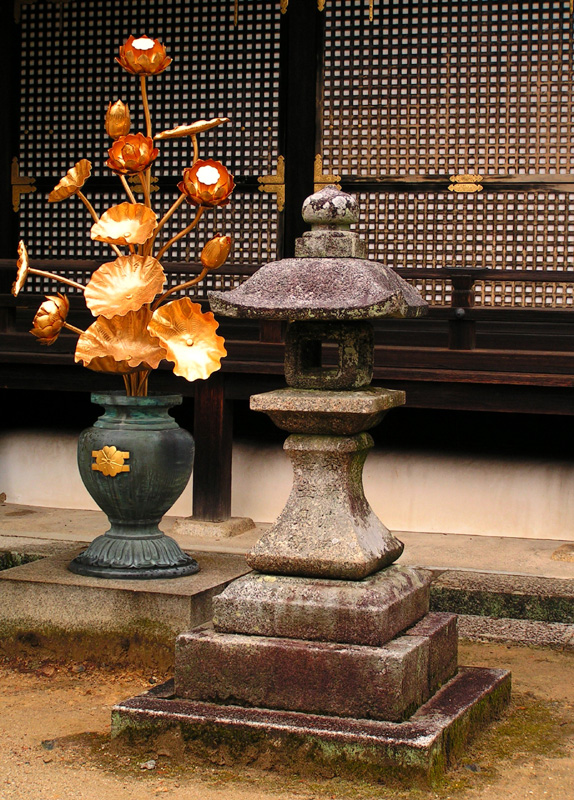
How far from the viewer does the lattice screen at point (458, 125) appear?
8391 mm

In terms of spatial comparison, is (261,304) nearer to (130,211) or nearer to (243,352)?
(130,211)

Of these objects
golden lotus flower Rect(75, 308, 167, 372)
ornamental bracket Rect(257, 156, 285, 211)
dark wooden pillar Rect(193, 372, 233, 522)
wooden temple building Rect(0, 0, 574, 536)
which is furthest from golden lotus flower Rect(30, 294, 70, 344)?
ornamental bracket Rect(257, 156, 285, 211)

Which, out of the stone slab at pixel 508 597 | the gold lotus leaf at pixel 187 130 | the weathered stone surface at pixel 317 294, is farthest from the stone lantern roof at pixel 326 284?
the stone slab at pixel 508 597

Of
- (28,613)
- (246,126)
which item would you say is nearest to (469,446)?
(246,126)

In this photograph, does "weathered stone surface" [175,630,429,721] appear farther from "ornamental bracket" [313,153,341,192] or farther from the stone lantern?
"ornamental bracket" [313,153,341,192]

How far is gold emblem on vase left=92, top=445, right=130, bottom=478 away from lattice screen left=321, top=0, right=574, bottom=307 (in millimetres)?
3374

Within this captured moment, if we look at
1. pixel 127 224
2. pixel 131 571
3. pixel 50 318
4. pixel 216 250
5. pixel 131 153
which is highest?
pixel 131 153

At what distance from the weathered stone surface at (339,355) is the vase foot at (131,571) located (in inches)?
62.4

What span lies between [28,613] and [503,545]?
3.41m

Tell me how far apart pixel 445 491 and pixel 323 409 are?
12.7 feet

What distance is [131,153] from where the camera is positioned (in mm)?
6191

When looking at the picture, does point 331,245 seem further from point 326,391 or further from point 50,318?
point 50,318

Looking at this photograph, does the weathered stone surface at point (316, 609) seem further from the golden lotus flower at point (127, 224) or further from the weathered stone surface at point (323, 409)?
the golden lotus flower at point (127, 224)

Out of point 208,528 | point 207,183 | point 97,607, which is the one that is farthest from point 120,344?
point 208,528
